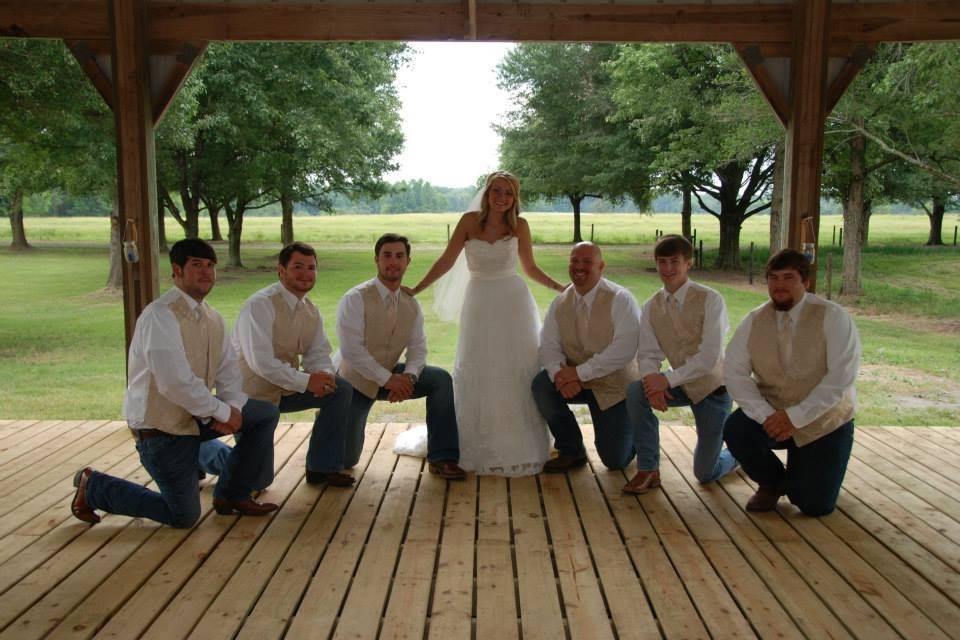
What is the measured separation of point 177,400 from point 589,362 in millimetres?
1992

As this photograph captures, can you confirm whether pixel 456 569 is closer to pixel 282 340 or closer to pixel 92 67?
pixel 282 340

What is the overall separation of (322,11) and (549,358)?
7.59ft

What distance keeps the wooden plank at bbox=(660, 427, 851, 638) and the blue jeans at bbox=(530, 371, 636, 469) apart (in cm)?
35

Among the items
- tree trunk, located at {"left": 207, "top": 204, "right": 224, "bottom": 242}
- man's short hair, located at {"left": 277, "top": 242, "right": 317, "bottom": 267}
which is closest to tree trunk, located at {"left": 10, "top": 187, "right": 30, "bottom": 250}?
tree trunk, located at {"left": 207, "top": 204, "right": 224, "bottom": 242}

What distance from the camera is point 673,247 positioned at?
4.33m

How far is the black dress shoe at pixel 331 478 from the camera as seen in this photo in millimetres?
4352

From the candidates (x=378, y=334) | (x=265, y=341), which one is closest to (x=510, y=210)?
(x=378, y=334)

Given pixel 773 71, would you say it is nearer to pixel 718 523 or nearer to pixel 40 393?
pixel 718 523

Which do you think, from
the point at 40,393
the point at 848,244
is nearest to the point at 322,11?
the point at 40,393

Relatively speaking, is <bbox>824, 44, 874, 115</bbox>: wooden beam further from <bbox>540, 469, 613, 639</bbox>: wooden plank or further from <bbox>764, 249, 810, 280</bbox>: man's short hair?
<bbox>540, 469, 613, 639</bbox>: wooden plank

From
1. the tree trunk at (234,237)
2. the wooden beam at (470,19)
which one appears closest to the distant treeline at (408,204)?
the tree trunk at (234,237)

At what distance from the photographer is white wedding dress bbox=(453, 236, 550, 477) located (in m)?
4.62

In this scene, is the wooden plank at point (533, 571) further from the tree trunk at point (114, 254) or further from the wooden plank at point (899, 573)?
the tree trunk at point (114, 254)

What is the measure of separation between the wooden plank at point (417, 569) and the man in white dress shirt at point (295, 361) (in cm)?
47
